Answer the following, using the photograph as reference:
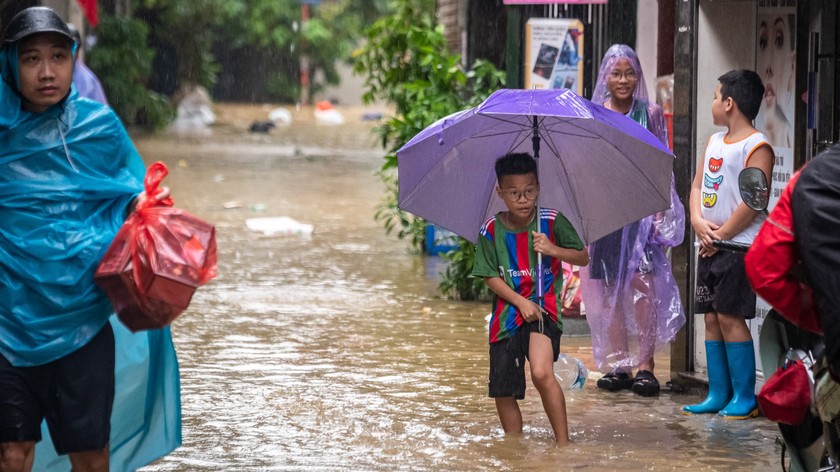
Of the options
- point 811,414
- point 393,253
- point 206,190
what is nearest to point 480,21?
point 393,253

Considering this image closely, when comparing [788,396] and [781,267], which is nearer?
[781,267]

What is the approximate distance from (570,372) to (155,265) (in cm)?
364

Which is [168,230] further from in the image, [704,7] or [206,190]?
[206,190]

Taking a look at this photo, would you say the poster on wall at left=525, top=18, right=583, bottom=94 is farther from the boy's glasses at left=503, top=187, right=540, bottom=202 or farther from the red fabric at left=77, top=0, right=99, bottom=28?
the red fabric at left=77, top=0, right=99, bottom=28

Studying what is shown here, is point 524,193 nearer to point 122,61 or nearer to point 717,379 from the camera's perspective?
point 717,379

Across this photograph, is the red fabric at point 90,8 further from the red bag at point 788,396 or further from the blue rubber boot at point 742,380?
the red bag at point 788,396

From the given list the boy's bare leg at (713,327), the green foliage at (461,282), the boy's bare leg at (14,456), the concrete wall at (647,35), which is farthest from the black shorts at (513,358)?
the concrete wall at (647,35)

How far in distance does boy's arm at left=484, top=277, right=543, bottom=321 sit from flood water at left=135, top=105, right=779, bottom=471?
619 millimetres

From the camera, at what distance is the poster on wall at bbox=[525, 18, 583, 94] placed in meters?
8.62

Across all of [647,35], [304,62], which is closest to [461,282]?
[647,35]

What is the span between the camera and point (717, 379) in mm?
6324

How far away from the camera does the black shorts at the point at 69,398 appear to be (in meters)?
3.97

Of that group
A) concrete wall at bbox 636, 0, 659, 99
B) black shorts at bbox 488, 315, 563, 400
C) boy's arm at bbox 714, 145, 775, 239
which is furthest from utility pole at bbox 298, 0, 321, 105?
black shorts at bbox 488, 315, 563, 400

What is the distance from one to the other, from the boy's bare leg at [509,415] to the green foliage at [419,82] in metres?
3.58
